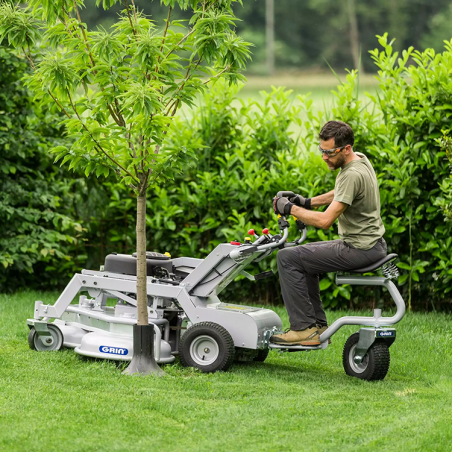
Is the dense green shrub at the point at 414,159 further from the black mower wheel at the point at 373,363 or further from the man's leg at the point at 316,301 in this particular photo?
the black mower wheel at the point at 373,363

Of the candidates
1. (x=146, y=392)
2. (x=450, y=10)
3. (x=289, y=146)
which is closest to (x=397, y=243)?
(x=289, y=146)

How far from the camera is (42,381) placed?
191 inches

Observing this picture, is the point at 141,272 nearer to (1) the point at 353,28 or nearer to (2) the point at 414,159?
(2) the point at 414,159

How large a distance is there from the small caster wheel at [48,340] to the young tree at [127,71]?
91 centimetres

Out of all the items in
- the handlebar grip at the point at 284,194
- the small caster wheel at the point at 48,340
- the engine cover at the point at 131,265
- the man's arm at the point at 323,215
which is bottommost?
the small caster wheel at the point at 48,340

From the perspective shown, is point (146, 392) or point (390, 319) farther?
point (390, 319)

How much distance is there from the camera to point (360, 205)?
5223mm

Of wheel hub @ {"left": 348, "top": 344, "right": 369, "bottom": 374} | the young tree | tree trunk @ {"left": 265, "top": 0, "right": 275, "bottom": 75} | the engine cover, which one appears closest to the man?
wheel hub @ {"left": 348, "top": 344, "right": 369, "bottom": 374}

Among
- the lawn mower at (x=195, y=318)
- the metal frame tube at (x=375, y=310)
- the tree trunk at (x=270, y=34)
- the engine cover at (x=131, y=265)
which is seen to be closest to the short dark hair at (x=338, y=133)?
the lawn mower at (x=195, y=318)

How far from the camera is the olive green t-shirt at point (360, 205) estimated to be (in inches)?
202

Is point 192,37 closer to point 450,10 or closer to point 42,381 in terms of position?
point 42,381

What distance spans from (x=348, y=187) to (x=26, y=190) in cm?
502

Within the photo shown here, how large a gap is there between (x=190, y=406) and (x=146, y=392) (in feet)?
1.28

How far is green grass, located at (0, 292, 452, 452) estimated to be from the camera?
380cm
